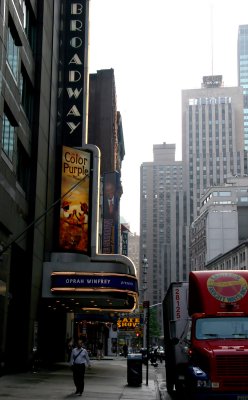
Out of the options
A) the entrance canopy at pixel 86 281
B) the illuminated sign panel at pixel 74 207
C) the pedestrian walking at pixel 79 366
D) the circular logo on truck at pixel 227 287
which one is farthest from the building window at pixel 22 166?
the circular logo on truck at pixel 227 287

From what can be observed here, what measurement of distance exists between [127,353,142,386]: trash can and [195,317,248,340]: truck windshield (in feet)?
32.8

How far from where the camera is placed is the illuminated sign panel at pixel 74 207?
37.8 m

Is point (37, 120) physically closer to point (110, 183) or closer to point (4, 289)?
point (4, 289)

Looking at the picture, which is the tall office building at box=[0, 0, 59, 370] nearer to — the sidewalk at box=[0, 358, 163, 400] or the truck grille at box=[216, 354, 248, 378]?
the sidewalk at box=[0, 358, 163, 400]

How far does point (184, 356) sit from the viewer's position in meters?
19.3

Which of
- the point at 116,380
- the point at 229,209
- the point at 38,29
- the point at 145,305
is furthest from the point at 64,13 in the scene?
the point at 229,209

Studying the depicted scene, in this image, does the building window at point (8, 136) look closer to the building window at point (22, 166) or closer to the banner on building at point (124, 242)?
the building window at point (22, 166)

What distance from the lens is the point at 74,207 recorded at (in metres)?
38.2

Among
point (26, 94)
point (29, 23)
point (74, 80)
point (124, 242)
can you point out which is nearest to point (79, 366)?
point (26, 94)

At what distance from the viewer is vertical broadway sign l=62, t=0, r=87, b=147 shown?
1528 inches

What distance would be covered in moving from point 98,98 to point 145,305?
5188 cm

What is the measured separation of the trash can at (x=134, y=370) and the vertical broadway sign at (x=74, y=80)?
16948 mm

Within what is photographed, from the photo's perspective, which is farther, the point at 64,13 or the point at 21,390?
the point at 64,13

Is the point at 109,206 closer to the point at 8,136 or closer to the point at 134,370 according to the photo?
the point at 8,136
